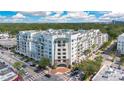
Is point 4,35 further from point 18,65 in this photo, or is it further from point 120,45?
point 120,45

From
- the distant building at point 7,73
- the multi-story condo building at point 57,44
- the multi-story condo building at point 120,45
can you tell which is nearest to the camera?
the distant building at point 7,73

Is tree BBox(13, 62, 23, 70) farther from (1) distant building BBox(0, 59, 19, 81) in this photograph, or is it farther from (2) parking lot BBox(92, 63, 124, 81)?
(2) parking lot BBox(92, 63, 124, 81)

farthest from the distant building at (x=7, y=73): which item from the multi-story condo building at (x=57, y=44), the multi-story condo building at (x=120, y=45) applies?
the multi-story condo building at (x=120, y=45)

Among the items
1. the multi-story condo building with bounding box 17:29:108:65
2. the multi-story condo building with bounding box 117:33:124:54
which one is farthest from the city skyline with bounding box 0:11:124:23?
the multi-story condo building with bounding box 117:33:124:54

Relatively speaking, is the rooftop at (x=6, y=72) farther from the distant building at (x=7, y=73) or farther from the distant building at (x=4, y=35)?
the distant building at (x=4, y=35)
